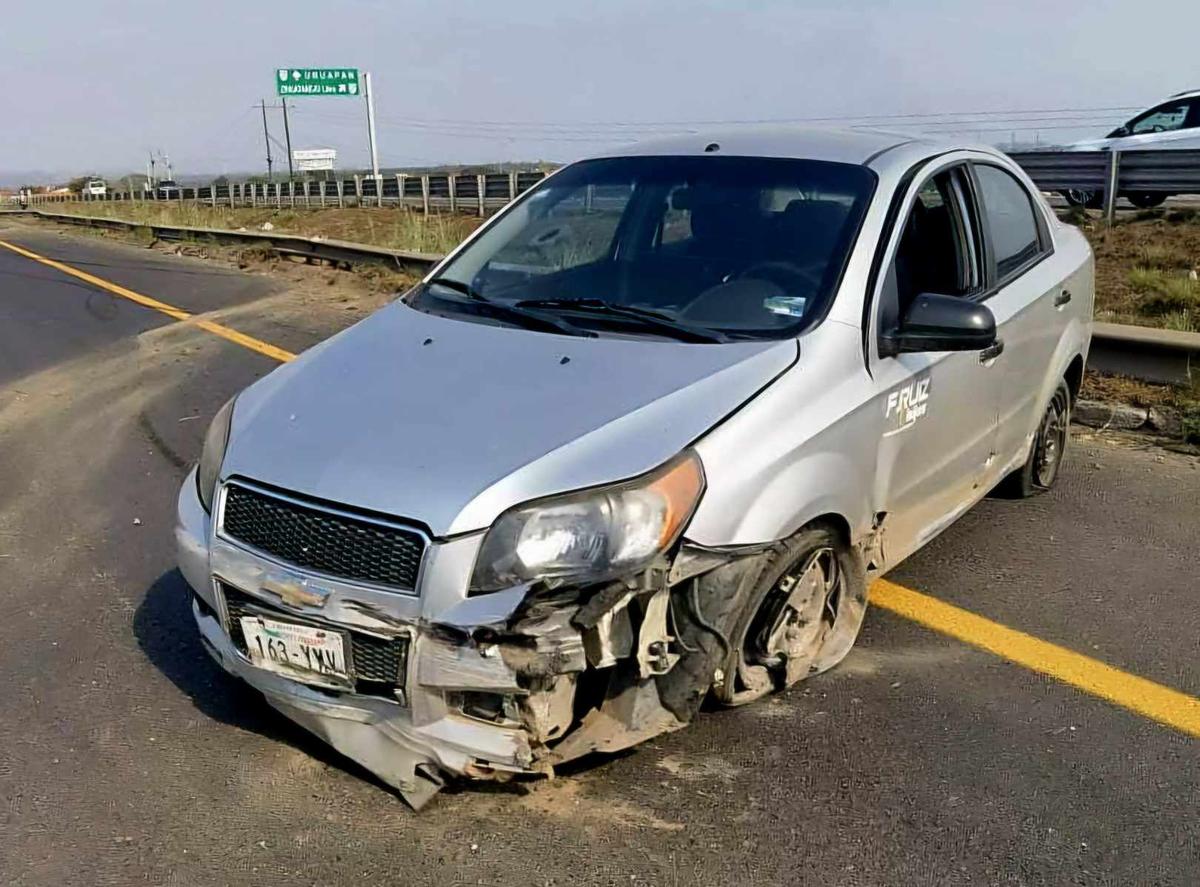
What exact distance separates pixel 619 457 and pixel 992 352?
78.3 inches

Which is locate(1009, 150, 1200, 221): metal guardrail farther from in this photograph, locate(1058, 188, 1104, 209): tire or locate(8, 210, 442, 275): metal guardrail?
locate(8, 210, 442, 275): metal guardrail

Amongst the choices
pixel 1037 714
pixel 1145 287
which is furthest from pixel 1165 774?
pixel 1145 287

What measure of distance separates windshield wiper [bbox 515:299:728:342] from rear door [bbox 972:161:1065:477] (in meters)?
1.33

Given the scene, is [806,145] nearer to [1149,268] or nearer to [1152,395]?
[1152,395]

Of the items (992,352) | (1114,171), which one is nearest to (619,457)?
(992,352)

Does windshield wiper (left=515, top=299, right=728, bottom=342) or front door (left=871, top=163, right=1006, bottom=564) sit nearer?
windshield wiper (left=515, top=299, right=728, bottom=342)

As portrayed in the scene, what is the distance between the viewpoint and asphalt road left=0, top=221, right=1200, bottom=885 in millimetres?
2783

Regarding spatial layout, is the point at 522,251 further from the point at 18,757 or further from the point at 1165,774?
the point at 1165,774

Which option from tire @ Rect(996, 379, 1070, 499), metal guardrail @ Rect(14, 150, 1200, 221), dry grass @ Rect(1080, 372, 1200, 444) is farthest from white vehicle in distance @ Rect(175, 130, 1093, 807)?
metal guardrail @ Rect(14, 150, 1200, 221)

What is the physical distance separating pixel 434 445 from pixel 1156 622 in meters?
2.72

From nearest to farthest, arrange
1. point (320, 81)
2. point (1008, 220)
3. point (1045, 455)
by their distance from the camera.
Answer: point (1008, 220), point (1045, 455), point (320, 81)

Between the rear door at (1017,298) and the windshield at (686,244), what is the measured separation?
81 centimetres

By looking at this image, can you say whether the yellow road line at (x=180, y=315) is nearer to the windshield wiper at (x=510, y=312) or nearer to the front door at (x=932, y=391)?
the windshield wiper at (x=510, y=312)

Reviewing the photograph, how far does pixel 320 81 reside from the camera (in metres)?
49.6
